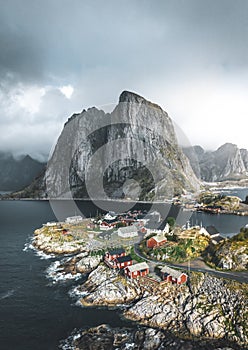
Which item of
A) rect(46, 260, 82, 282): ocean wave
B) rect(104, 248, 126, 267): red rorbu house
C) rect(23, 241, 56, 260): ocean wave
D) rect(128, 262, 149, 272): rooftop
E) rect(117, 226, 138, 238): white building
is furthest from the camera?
rect(117, 226, 138, 238): white building

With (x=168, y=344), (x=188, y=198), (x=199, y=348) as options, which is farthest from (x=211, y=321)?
(x=188, y=198)

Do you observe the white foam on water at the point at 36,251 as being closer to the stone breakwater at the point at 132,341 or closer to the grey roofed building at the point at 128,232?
the grey roofed building at the point at 128,232

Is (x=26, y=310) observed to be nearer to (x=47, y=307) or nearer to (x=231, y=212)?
(x=47, y=307)

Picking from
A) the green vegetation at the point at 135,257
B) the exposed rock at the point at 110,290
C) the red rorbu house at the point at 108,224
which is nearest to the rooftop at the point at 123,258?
the green vegetation at the point at 135,257

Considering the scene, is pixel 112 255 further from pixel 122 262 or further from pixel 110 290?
pixel 110 290

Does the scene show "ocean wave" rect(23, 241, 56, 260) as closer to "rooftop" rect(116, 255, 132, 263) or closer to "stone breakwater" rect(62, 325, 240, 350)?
"rooftop" rect(116, 255, 132, 263)

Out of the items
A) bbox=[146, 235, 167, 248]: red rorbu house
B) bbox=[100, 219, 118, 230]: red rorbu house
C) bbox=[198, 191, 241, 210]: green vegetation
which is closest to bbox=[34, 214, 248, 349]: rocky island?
bbox=[146, 235, 167, 248]: red rorbu house

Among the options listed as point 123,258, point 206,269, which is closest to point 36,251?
point 123,258
